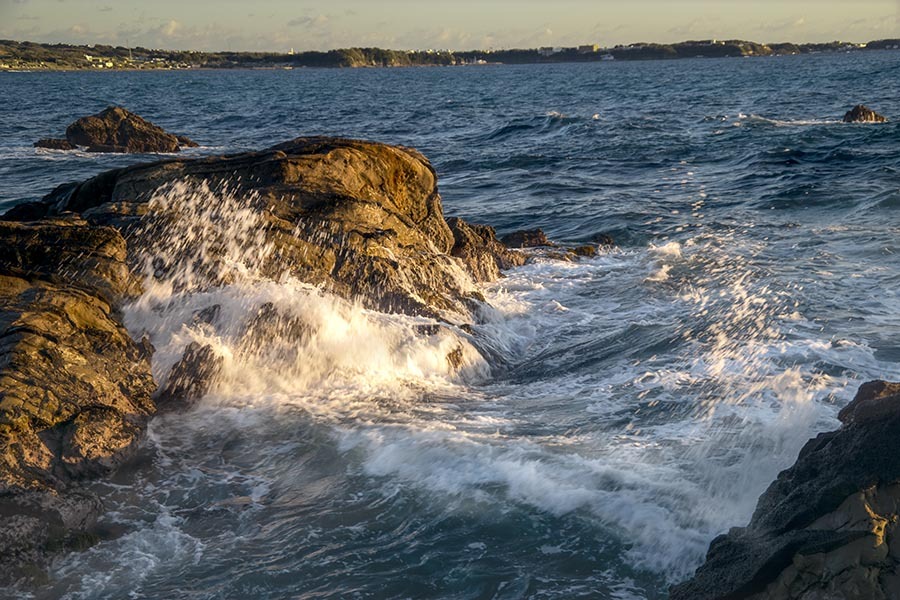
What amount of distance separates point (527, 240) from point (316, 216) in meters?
5.51

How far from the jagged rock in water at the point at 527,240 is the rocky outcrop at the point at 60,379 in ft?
23.3

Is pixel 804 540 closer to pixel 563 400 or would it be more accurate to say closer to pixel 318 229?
pixel 563 400

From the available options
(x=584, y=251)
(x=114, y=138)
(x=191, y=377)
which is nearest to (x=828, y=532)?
(x=191, y=377)

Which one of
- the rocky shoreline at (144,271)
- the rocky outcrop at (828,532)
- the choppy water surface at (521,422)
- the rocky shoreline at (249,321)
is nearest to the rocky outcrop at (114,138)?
the choppy water surface at (521,422)

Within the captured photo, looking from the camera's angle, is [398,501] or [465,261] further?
[465,261]

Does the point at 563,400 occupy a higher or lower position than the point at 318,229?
lower

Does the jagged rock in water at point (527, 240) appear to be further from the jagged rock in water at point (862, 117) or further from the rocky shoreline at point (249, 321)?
the jagged rock in water at point (862, 117)

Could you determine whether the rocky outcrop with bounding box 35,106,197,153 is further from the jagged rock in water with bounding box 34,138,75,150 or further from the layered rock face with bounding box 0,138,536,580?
the layered rock face with bounding box 0,138,536,580

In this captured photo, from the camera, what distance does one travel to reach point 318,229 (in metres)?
9.20

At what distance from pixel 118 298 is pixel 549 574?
5053 mm

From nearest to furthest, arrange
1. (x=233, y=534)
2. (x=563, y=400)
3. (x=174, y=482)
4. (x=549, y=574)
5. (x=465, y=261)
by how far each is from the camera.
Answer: (x=549, y=574) → (x=233, y=534) → (x=174, y=482) → (x=563, y=400) → (x=465, y=261)

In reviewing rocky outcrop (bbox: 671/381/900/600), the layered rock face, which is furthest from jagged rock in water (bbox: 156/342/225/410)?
rocky outcrop (bbox: 671/381/900/600)

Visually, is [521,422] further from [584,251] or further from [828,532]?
[584,251]

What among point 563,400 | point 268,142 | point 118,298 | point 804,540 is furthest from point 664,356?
point 268,142
